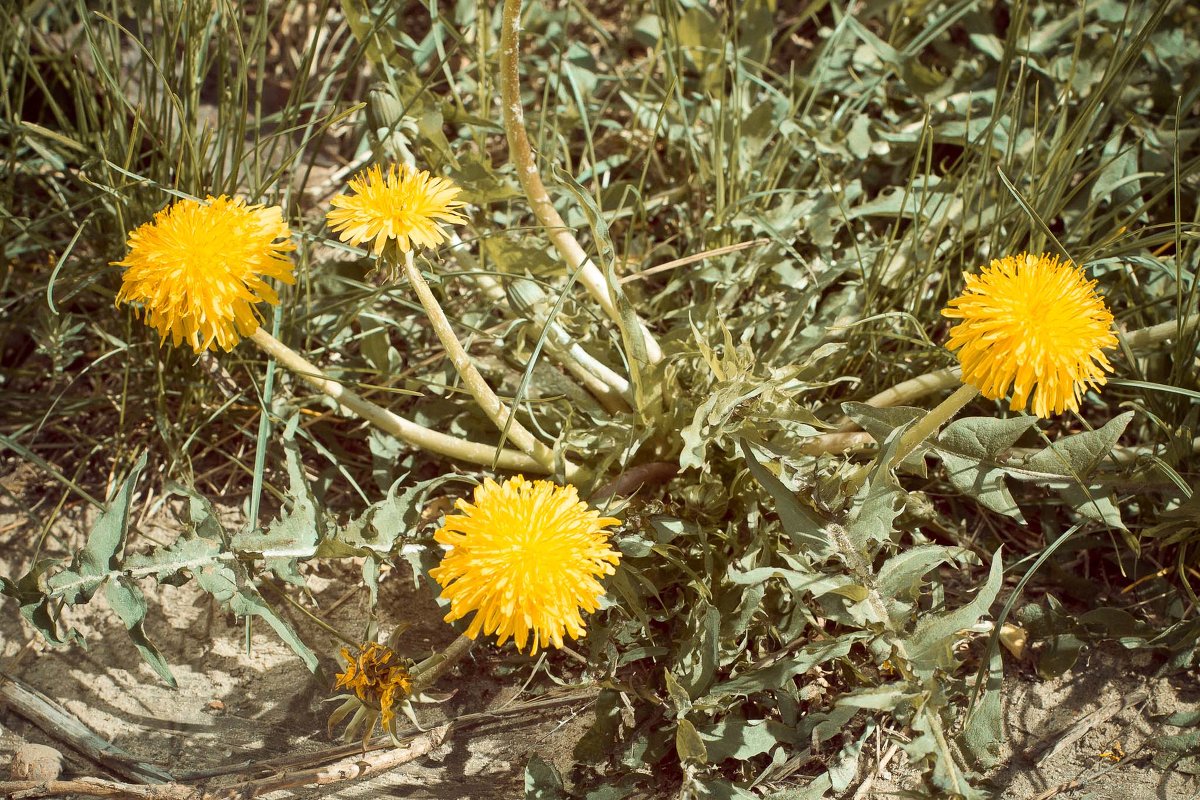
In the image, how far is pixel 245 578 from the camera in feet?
5.69

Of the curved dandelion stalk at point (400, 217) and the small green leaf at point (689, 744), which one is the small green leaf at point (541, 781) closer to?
the small green leaf at point (689, 744)

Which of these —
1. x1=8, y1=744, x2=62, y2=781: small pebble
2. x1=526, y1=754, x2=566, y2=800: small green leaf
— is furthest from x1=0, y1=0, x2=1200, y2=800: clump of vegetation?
x1=8, y1=744, x2=62, y2=781: small pebble

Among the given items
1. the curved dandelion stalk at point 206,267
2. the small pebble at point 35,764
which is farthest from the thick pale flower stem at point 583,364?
the small pebble at point 35,764

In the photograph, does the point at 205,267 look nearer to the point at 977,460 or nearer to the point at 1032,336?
the point at 1032,336

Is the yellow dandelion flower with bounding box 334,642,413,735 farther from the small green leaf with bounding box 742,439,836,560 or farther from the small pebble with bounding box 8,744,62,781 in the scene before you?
the small green leaf with bounding box 742,439,836,560

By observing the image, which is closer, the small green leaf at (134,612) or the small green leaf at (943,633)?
the small green leaf at (943,633)

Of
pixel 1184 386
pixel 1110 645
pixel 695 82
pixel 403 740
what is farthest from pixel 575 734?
pixel 695 82

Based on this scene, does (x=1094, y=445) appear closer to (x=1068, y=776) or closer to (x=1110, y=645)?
(x=1110, y=645)

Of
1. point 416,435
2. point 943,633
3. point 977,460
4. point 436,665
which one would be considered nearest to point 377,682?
point 436,665

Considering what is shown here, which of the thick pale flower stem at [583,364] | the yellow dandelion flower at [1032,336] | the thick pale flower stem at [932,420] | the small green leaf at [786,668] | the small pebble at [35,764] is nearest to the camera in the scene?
the yellow dandelion flower at [1032,336]

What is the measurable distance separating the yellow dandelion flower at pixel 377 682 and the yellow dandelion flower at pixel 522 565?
221mm

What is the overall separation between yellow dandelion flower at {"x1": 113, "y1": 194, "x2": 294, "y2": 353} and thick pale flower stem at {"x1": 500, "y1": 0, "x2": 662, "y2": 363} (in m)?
0.46

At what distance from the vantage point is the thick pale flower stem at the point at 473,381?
1.67m

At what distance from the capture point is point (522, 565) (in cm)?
147
